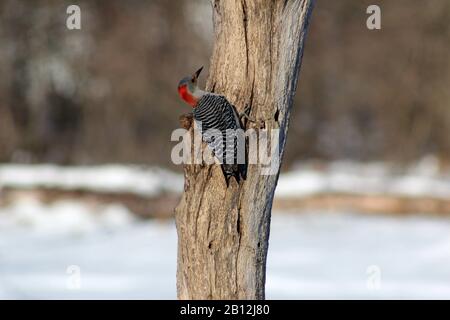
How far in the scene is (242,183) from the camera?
363 cm

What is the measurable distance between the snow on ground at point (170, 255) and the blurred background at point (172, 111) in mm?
297

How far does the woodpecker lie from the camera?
11.5 ft

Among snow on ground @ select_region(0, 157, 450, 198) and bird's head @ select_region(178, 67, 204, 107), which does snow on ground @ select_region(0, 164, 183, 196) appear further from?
bird's head @ select_region(178, 67, 204, 107)

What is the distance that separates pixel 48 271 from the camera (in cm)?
791

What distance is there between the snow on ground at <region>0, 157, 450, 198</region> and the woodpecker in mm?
8565

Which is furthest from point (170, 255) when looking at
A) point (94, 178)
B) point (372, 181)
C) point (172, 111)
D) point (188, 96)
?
point (188, 96)

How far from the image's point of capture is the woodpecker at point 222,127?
3514 mm

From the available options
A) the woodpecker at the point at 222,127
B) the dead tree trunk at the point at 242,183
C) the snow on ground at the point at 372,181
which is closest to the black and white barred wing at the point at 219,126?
the woodpecker at the point at 222,127

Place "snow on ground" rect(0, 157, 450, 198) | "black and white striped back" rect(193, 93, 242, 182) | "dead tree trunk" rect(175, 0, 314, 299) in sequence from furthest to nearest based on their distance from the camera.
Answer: "snow on ground" rect(0, 157, 450, 198)
"dead tree trunk" rect(175, 0, 314, 299)
"black and white striped back" rect(193, 93, 242, 182)

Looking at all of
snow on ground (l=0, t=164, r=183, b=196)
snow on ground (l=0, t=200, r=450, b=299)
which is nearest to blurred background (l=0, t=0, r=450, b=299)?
snow on ground (l=0, t=164, r=183, b=196)

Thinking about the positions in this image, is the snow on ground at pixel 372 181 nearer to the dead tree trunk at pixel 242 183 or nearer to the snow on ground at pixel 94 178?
the snow on ground at pixel 94 178

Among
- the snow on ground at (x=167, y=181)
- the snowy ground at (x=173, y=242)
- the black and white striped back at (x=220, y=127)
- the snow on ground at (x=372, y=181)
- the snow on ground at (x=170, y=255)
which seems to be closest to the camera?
the black and white striped back at (x=220, y=127)

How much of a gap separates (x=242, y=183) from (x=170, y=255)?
555cm

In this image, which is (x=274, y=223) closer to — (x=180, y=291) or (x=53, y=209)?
(x=53, y=209)
